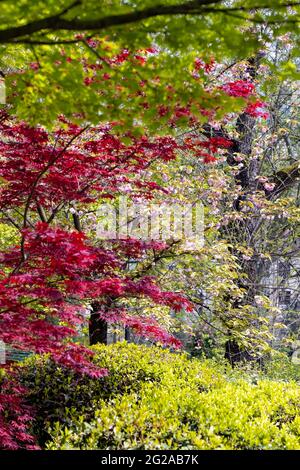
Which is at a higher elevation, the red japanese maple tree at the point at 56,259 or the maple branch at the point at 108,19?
the maple branch at the point at 108,19

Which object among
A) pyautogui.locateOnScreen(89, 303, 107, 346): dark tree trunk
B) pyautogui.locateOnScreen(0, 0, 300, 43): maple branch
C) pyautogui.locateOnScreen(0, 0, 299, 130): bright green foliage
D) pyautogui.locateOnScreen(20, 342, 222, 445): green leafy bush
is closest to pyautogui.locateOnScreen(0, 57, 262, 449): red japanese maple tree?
pyautogui.locateOnScreen(20, 342, 222, 445): green leafy bush

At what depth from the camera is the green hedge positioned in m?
3.44

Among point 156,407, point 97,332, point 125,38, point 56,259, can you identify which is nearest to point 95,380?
point 156,407

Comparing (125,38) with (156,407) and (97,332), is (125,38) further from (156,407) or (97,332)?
(97,332)

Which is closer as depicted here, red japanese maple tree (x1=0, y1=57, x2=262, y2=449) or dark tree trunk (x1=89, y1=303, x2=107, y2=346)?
red japanese maple tree (x1=0, y1=57, x2=262, y2=449)

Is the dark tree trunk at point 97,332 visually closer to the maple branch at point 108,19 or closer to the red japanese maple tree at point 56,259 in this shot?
the red japanese maple tree at point 56,259

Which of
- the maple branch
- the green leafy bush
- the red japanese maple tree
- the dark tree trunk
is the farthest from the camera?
the dark tree trunk

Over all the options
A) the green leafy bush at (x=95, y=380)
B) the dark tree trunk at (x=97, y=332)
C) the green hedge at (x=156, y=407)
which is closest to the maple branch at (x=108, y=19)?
the green hedge at (x=156, y=407)

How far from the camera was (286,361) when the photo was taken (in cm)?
1202

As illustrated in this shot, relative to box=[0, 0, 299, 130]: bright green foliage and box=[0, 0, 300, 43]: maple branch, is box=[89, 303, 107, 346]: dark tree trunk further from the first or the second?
box=[0, 0, 300, 43]: maple branch

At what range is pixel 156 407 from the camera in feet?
12.8

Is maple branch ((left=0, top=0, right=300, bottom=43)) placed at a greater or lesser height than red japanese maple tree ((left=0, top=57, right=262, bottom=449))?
greater

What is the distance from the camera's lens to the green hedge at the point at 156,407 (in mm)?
3443
